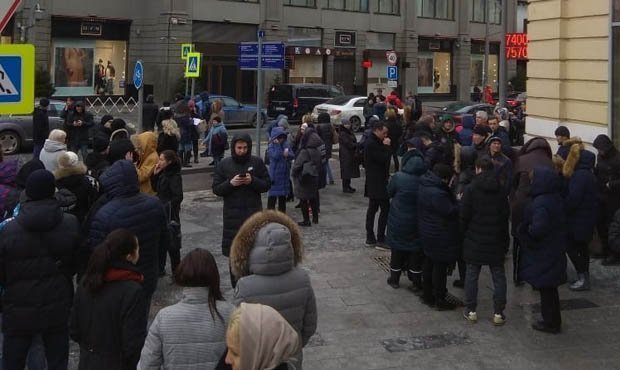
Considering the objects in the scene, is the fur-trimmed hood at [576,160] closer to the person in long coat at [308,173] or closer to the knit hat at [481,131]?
the knit hat at [481,131]

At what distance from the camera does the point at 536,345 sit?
6.91 meters

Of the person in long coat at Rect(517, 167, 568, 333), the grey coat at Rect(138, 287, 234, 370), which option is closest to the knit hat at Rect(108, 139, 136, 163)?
the person in long coat at Rect(517, 167, 568, 333)

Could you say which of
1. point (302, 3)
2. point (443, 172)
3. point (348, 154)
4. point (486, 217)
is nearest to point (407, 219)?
point (443, 172)

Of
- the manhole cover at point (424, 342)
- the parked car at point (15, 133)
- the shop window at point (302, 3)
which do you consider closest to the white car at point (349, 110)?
the parked car at point (15, 133)

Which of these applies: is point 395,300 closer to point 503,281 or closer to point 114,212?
point 503,281

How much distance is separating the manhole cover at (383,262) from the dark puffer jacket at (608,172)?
2.86 m

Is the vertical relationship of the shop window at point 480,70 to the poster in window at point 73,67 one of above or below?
above

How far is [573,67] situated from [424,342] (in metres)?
7.67

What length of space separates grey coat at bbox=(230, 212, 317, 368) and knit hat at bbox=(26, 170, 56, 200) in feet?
5.49

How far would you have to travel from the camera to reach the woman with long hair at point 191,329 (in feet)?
12.5

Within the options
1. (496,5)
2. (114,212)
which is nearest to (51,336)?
(114,212)

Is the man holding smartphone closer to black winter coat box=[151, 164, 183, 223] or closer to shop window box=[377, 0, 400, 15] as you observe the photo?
black winter coat box=[151, 164, 183, 223]

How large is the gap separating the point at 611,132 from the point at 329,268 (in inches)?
217

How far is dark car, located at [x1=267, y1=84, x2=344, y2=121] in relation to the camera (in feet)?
114
